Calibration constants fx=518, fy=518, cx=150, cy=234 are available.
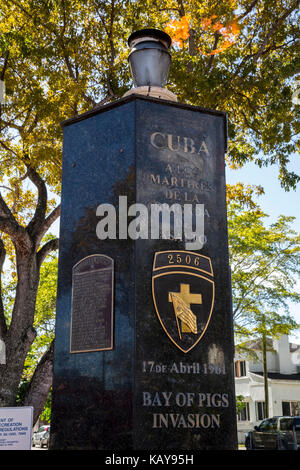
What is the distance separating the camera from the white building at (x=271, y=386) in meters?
35.9

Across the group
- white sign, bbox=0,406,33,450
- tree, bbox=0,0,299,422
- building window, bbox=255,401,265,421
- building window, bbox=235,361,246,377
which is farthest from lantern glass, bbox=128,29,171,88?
building window, bbox=235,361,246,377

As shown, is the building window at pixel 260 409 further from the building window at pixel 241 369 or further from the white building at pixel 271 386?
the building window at pixel 241 369

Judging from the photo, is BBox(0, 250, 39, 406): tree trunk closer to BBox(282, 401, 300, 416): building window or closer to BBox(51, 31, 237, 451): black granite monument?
BBox(51, 31, 237, 451): black granite monument

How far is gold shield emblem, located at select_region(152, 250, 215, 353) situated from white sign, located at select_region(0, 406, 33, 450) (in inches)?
68.2

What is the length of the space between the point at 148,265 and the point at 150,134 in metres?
1.32

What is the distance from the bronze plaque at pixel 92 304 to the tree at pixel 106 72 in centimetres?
711

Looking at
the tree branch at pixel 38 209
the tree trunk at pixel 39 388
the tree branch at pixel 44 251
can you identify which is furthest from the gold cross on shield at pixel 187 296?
the tree branch at pixel 38 209

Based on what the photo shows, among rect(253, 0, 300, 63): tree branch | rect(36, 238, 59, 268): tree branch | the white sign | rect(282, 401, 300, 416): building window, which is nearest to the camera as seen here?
the white sign

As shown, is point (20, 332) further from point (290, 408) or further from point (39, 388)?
point (290, 408)

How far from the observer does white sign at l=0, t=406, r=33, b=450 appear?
497 centimetres

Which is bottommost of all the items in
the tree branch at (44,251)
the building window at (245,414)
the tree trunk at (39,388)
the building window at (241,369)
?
the building window at (245,414)

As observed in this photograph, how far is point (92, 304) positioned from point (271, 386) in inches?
1334

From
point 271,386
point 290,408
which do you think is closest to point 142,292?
point 271,386
